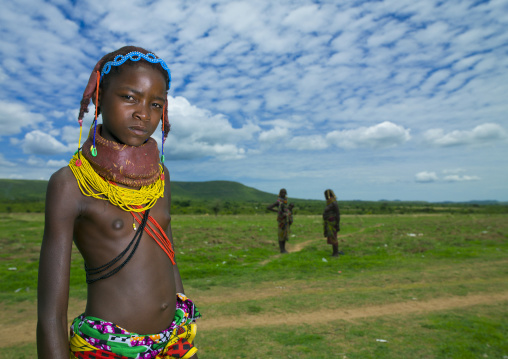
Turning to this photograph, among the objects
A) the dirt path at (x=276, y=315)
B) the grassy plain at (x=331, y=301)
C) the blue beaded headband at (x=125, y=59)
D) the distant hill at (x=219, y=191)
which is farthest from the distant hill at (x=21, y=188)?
the blue beaded headband at (x=125, y=59)

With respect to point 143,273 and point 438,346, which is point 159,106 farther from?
→ point 438,346

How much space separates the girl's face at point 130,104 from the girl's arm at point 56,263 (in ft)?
1.23

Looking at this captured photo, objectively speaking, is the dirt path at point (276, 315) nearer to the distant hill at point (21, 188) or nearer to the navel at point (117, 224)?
the navel at point (117, 224)

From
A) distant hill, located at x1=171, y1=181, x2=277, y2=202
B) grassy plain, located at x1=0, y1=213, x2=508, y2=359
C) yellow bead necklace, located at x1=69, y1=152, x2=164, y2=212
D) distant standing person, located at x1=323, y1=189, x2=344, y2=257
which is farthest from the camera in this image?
distant hill, located at x1=171, y1=181, x2=277, y2=202

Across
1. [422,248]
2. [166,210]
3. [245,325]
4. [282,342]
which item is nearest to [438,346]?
[282,342]

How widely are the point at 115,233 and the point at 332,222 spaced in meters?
12.0

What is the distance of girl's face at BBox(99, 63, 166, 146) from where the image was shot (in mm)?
1853

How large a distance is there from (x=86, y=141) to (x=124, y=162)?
28 cm

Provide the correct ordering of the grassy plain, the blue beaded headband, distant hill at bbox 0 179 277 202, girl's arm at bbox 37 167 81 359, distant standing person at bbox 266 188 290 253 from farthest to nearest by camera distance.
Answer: distant hill at bbox 0 179 277 202, distant standing person at bbox 266 188 290 253, the grassy plain, the blue beaded headband, girl's arm at bbox 37 167 81 359

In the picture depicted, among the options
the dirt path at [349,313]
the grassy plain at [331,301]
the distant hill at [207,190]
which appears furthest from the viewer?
the distant hill at [207,190]

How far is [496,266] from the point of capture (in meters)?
10.6

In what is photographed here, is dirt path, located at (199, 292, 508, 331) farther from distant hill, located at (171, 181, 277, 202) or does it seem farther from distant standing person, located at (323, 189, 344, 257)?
distant hill, located at (171, 181, 277, 202)

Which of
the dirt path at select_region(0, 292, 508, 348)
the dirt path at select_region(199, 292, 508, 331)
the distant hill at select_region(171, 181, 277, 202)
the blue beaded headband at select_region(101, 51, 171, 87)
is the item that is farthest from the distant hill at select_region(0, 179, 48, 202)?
the blue beaded headband at select_region(101, 51, 171, 87)

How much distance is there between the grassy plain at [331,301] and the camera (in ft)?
16.3
